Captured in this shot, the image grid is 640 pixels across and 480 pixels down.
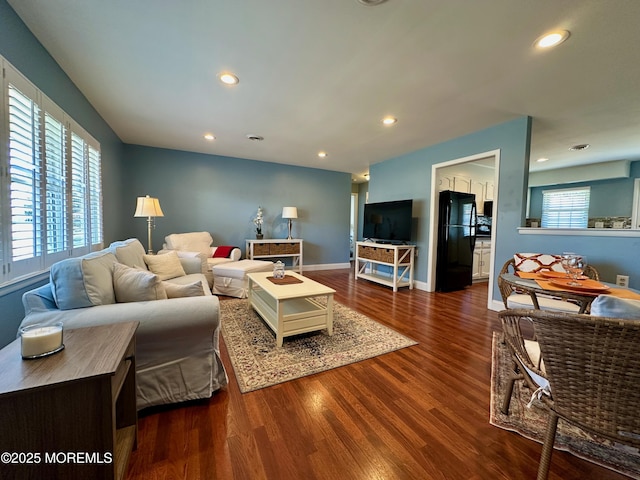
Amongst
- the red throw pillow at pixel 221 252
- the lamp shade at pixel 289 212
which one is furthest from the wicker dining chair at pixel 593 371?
the lamp shade at pixel 289 212

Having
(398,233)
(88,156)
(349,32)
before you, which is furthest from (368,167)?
(88,156)

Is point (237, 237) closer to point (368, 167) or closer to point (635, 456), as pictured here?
point (368, 167)

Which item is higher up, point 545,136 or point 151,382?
point 545,136

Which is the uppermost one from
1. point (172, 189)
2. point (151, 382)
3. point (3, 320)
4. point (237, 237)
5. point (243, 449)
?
point (172, 189)

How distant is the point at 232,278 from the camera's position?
12.2 feet

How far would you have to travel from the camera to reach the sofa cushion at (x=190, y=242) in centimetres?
422

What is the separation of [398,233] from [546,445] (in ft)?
12.1

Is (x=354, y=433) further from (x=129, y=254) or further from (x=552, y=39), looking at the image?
(x=552, y=39)

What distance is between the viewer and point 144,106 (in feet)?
9.62

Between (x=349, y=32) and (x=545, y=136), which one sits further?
(x=545, y=136)

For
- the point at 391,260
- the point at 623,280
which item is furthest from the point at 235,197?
the point at 623,280

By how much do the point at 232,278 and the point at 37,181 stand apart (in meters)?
2.26

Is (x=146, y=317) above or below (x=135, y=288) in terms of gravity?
below

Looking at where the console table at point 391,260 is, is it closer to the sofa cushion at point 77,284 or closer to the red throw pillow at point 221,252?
the red throw pillow at point 221,252
